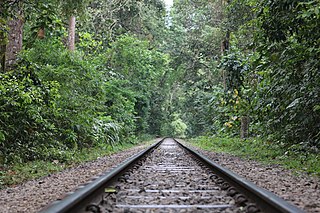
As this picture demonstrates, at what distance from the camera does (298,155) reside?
828cm

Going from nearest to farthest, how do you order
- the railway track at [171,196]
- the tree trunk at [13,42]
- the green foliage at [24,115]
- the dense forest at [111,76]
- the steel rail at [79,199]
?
the steel rail at [79,199]
the railway track at [171,196]
the green foliage at [24,115]
the dense forest at [111,76]
the tree trunk at [13,42]

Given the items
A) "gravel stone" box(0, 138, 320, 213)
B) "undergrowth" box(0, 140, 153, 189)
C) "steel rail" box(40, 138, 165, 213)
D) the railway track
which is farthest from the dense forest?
"steel rail" box(40, 138, 165, 213)

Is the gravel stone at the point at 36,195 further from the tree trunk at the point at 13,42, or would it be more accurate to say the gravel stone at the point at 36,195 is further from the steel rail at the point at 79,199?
the tree trunk at the point at 13,42

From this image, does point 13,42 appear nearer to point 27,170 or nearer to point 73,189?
point 27,170

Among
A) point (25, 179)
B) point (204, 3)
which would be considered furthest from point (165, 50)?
point (25, 179)

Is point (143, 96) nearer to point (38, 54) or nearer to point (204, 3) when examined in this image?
point (204, 3)

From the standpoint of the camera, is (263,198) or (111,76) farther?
(111,76)

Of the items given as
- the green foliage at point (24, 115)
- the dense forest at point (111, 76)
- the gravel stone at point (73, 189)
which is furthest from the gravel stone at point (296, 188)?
the green foliage at point (24, 115)

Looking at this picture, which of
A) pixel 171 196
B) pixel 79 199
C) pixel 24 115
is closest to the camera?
pixel 79 199

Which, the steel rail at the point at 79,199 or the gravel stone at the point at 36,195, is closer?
the steel rail at the point at 79,199

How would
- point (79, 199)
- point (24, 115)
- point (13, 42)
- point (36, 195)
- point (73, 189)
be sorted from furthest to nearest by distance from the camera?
point (13, 42), point (24, 115), point (73, 189), point (36, 195), point (79, 199)

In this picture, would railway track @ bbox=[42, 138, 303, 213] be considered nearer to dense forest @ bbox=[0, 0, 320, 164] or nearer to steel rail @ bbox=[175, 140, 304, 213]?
steel rail @ bbox=[175, 140, 304, 213]

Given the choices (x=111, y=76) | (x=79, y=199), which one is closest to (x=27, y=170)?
(x=79, y=199)

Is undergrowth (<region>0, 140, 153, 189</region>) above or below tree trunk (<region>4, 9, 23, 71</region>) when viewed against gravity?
below
